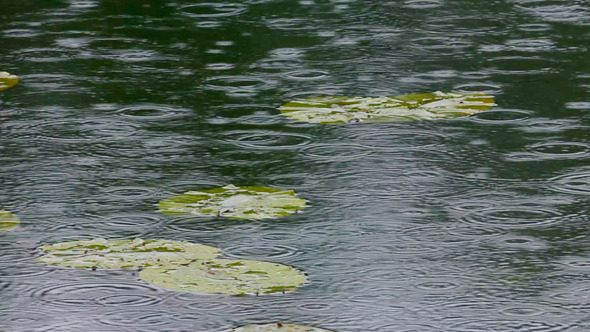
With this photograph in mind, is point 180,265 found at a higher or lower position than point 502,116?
higher

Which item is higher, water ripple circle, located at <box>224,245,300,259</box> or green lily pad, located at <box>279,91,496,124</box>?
water ripple circle, located at <box>224,245,300,259</box>

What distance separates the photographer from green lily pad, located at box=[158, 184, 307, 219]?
165 inches

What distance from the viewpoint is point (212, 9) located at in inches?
338

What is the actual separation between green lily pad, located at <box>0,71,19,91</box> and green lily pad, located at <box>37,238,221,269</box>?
2.62 meters

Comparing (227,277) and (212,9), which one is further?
(212,9)

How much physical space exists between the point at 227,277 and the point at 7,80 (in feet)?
10.7

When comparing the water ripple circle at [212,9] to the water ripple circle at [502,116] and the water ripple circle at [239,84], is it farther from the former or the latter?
the water ripple circle at [502,116]

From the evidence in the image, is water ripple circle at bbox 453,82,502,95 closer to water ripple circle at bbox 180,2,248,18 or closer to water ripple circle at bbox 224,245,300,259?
water ripple circle at bbox 224,245,300,259

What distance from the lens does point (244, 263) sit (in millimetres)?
3629

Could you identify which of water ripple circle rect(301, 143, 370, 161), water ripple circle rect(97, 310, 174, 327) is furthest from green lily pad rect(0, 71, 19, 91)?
water ripple circle rect(97, 310, 174, 327)

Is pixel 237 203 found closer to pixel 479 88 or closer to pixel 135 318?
pixel 135 318

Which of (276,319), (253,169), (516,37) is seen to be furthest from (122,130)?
(516,37)

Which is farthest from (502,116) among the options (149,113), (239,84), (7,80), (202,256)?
Answer: (7,80)

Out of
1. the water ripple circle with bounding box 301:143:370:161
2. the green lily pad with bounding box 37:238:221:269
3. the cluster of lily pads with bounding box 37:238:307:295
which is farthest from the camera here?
the water ripple circle with bounding box 301:143:370:161
